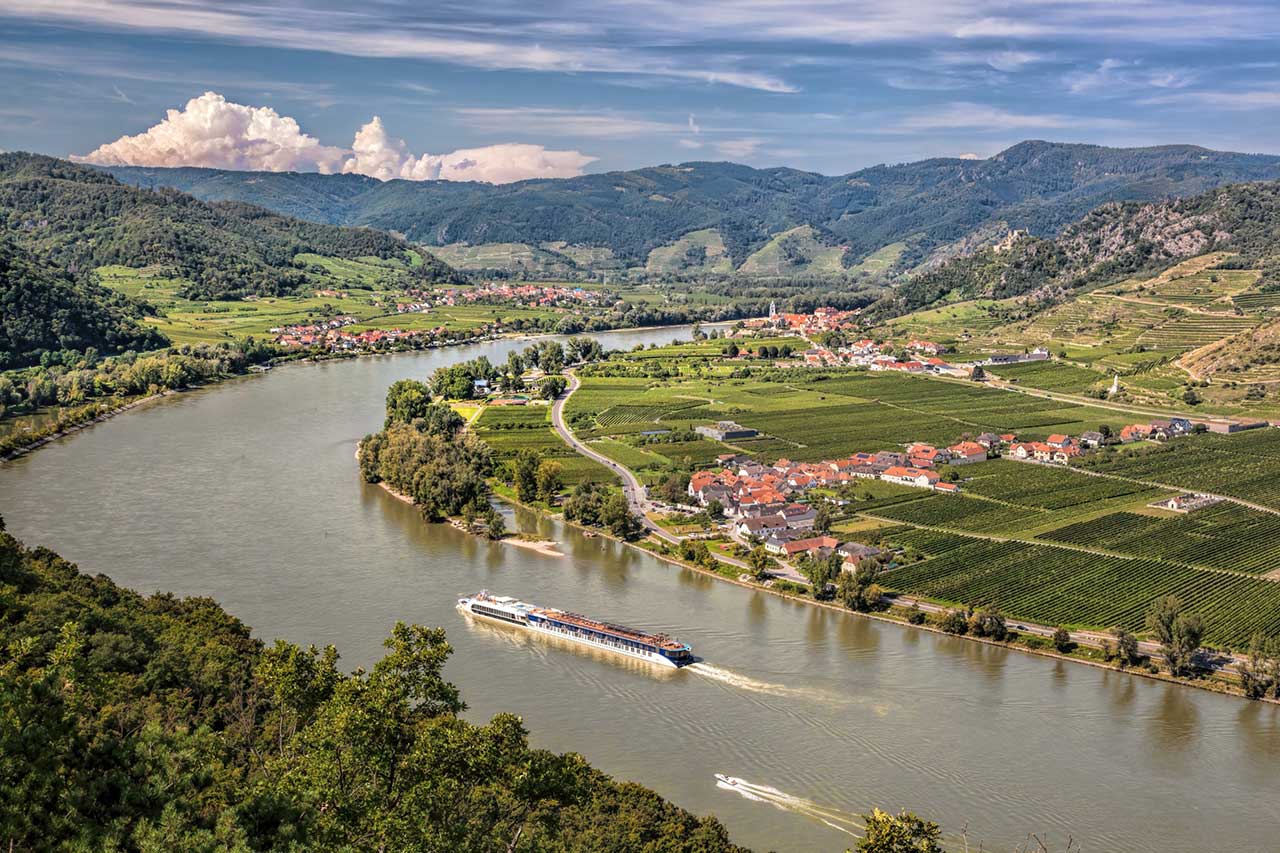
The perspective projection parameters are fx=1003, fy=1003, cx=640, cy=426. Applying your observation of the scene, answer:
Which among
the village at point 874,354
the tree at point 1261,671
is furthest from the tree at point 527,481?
the village at point 874,354

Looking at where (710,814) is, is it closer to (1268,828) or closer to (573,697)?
(573,697)

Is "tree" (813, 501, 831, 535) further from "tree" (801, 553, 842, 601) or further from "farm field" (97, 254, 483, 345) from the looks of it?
"farm field" (97, 254, 483, 345)

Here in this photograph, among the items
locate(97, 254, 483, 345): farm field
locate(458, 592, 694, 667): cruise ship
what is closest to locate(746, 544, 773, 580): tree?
locate(458, 592, 694, 667): cruise ship

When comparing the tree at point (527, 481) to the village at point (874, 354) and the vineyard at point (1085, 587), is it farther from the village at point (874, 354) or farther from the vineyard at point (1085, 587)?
the village at point (874, 354)

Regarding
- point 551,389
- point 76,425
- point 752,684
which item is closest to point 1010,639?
point 752,684

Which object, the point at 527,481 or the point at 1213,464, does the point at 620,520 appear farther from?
the point at 1213,464

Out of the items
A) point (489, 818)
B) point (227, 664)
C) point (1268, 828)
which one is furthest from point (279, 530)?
point (1268, 828)
